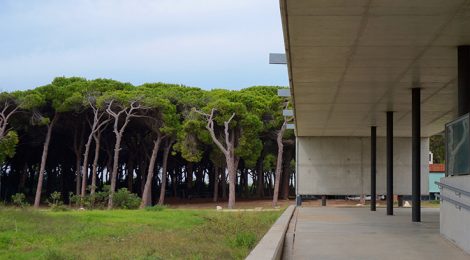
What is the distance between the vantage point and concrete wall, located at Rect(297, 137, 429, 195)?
30.4 meters

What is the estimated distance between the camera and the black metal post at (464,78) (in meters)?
12.0

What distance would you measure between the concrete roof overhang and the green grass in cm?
405

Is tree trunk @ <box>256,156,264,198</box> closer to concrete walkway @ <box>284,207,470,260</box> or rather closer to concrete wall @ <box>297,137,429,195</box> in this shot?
concrete wall @ <box>297,137,429,195</box>

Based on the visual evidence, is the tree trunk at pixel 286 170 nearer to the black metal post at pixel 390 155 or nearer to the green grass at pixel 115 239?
the green grass at pixel 115 239

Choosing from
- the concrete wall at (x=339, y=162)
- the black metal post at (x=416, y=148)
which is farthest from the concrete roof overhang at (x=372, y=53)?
the concrete wall at (x=339, y=162)

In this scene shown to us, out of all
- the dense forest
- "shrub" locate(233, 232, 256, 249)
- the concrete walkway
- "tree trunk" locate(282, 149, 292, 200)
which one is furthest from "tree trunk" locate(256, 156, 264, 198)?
"shrub" locate(233, 232, 256, 249)

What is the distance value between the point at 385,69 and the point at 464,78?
92.3 inches

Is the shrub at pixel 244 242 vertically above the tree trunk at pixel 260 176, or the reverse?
the tree trunk at pixel 260 176

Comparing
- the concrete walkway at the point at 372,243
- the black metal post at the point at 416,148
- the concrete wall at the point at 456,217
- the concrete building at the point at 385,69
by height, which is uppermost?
the concrete building at the point at 385,69

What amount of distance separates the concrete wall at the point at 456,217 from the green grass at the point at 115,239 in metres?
3.70

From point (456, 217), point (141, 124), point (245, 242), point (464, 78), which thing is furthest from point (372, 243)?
point (141, 124)

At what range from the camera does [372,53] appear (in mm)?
12570

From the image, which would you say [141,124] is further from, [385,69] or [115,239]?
[385,69]

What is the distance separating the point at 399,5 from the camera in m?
9.23
